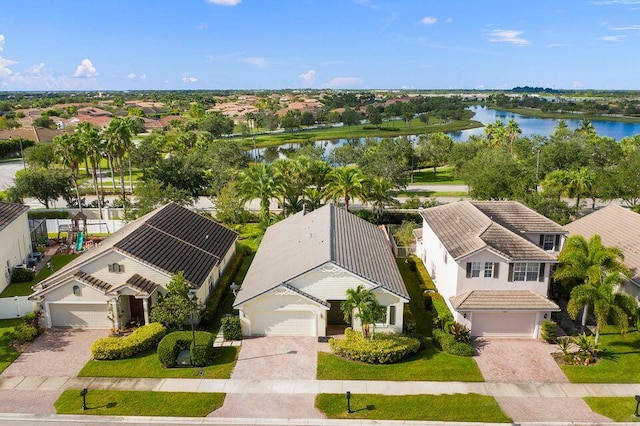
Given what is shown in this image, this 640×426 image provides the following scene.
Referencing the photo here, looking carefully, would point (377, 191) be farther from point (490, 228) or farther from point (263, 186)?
point (490, 228)

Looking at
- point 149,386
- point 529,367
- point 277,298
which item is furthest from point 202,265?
point 529,367

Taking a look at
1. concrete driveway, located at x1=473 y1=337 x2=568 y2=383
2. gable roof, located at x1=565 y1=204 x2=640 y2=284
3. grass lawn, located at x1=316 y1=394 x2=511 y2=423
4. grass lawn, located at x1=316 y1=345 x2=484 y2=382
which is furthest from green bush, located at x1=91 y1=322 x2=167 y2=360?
gable roof, located at x1=565 y1=204 x2=640 y2=284

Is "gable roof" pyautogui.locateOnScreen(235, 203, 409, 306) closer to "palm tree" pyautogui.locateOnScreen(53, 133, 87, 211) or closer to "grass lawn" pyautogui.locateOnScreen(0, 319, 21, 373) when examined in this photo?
"grass lawn" pyautogui.locateOnScreen(0, 319, 21, 373)

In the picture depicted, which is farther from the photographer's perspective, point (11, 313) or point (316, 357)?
point (11, 313)

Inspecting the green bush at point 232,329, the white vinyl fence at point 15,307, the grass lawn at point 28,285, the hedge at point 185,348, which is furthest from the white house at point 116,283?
the grass lawn at point 28,285

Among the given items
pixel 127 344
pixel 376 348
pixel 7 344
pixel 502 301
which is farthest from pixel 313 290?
pixel 7 344

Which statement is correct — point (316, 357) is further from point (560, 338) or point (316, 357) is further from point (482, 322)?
point (560, 338)
